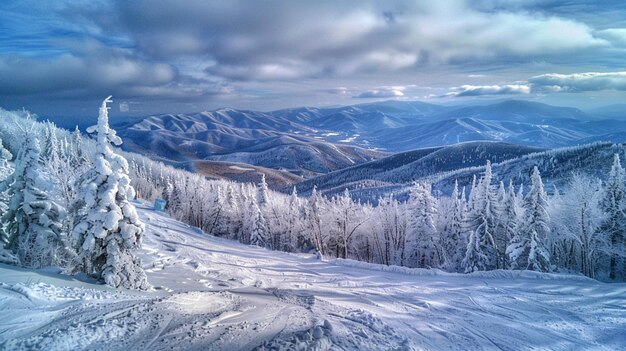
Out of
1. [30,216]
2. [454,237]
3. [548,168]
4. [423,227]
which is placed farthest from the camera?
[548,168]

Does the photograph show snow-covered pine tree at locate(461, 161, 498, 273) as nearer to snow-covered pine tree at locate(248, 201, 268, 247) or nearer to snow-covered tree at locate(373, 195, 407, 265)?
snow-covered tree at locate(373, 195, 407, 265)

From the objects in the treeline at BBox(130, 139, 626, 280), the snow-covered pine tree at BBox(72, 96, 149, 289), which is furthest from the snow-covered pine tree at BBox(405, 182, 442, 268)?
the snow-covered pine tree at BBox(72, 96, 149, 289)

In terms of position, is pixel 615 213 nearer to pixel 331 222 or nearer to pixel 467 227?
pixel 467 227

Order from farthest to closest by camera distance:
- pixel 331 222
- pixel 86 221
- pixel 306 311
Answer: pixel 331 222
pixel 306 311
pixel 86 221

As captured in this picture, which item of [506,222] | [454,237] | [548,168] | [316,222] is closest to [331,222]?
[316,222]

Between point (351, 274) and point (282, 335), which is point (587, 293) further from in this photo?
point (282, 335)

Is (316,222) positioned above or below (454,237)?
above

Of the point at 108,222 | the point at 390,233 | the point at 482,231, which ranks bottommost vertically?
the point at 390,233

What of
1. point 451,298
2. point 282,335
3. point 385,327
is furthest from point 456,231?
point 282,335
